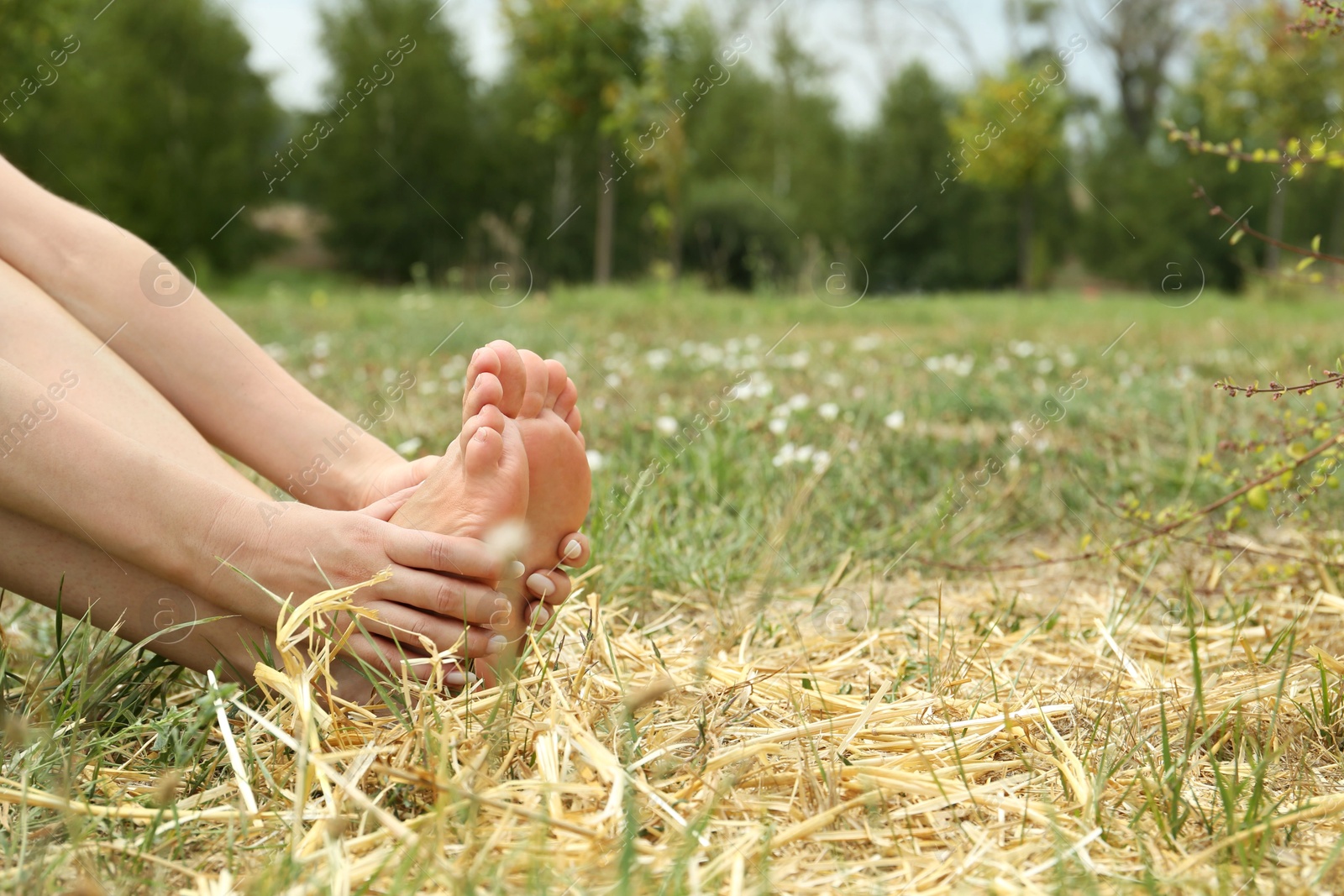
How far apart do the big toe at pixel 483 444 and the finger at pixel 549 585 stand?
158mm

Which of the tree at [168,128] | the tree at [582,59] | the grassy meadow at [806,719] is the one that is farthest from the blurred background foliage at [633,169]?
the grassy meadow at [806,719]

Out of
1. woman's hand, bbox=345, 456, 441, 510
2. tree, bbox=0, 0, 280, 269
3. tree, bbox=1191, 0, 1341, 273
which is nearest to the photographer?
woman's hand, bbox=345, 456, 441, 510

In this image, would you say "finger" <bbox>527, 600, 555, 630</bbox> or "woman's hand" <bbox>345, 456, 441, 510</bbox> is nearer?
"finger" <bbox>527, 600, 555, 630</bbox>

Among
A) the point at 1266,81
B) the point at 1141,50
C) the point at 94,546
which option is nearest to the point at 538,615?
the point at 94,546

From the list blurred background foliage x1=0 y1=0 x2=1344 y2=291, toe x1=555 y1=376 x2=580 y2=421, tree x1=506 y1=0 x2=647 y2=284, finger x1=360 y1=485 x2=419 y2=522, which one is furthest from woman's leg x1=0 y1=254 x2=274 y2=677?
blurred background foliage x1=0 y1=0 x2=1344 y2=291

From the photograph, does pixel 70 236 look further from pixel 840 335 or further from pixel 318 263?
pixel 318 263

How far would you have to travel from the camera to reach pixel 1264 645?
4.68ft

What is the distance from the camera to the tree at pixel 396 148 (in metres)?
18.2

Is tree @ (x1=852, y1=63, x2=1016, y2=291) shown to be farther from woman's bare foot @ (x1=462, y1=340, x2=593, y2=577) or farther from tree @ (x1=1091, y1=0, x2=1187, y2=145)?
woman's bare foot @ (x1=462, y1=340, x2=593, y2=577)

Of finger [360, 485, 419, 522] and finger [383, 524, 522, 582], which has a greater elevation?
finger [360, 485, 419, 522]

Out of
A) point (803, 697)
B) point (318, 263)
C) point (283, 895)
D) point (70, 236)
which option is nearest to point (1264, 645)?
point (803, 697)

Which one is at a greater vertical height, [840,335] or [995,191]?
[995,191]

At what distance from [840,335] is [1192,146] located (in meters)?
4.06

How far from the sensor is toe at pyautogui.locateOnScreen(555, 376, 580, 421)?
1.33 m
